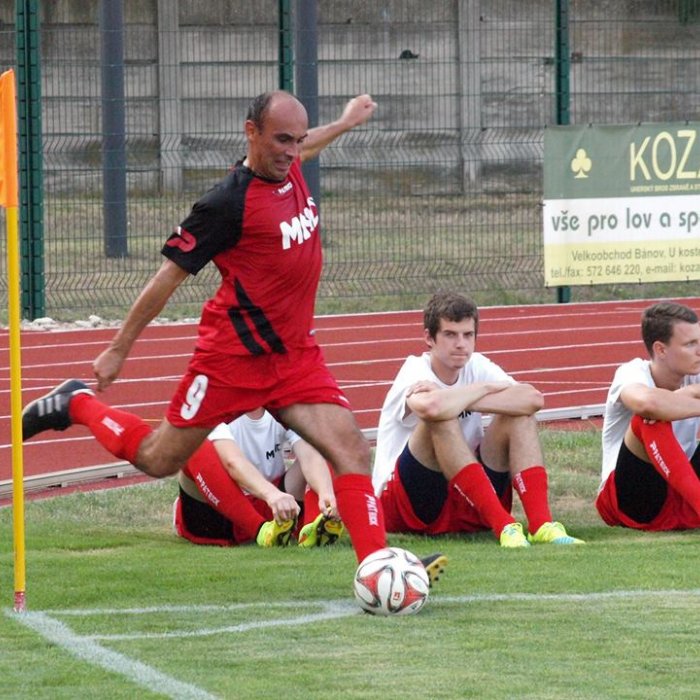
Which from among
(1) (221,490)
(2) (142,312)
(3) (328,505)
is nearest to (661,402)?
(3) (328,505)

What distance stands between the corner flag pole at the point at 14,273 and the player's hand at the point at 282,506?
158cm

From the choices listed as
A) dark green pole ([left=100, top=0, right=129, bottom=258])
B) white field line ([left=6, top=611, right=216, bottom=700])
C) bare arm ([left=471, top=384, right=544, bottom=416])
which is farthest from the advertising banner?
white field line ([left=6, top=611, right=216, bottom=700])

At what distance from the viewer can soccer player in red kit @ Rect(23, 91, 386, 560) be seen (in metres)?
5.90

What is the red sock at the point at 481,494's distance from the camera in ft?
23.7

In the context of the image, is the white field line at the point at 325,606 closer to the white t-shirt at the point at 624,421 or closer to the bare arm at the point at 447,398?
the bare arm at the point at 447,398

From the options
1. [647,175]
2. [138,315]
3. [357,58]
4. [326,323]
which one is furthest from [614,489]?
[357,58]

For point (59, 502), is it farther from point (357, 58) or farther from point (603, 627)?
point (357, 58)

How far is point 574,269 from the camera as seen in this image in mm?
17141

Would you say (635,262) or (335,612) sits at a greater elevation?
(635,262)

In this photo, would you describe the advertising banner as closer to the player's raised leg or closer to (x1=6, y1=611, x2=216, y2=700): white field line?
the player's raised leg

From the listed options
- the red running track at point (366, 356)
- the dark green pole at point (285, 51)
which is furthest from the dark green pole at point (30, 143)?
the dark green pole at point (285, 51)

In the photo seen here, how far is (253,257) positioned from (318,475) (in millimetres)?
1748

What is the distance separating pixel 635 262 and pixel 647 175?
2.96 ft

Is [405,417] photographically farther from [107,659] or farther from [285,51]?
[285,51]
